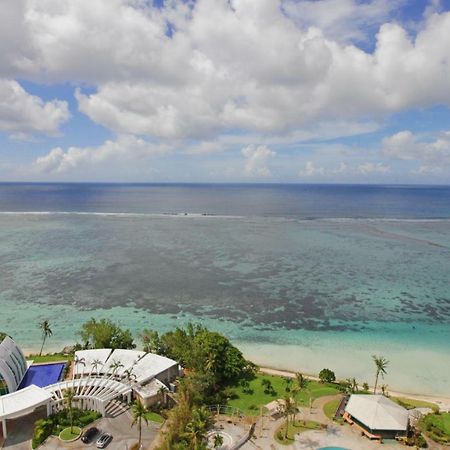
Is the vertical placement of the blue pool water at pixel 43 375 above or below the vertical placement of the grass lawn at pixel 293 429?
above

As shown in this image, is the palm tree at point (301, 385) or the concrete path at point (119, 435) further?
the palm tree at point (301, 385)

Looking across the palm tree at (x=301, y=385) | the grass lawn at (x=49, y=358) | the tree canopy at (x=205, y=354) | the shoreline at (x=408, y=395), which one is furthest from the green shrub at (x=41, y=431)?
the shoreline at (x=408, y=395)

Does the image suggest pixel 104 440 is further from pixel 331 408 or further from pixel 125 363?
pixel 331 408

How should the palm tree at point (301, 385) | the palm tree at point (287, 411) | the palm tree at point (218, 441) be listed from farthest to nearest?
1. the palm tree at point (301, 385)
2. the palm tree at point (287, 411)
3. the palm tree at point (218, 441)

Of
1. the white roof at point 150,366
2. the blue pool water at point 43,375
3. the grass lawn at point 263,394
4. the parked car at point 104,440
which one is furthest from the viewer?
the blue pool water at point 43,375

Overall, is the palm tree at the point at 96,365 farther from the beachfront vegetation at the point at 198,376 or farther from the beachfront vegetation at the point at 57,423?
the beachfront vegetation at the point at 198,376

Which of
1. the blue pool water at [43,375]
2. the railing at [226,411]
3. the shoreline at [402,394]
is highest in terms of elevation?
the blue pool water at [43,375]

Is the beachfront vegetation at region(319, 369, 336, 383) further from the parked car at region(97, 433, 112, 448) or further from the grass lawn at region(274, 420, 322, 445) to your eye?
the parked car at region(97, 433, 112, 448)
